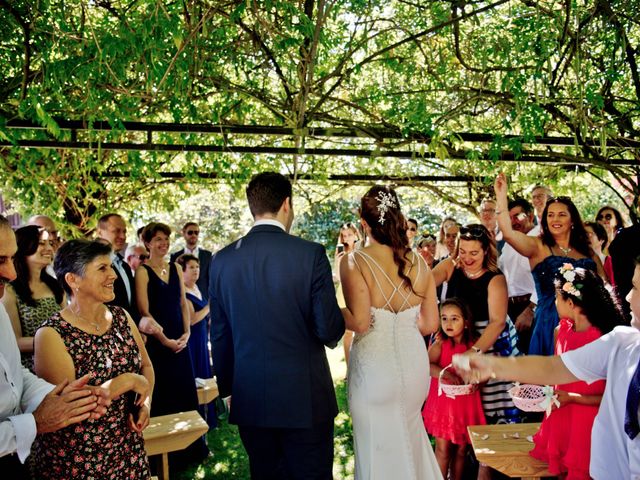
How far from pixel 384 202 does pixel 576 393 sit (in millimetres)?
1415

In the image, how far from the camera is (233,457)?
551 centimetres

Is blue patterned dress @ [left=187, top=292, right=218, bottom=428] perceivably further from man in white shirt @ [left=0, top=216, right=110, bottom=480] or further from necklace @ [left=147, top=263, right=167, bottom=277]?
man in white shirt @ [left=0, top=216, right=110, bottom=480]

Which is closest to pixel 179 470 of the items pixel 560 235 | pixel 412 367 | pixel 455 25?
pixel 412 367

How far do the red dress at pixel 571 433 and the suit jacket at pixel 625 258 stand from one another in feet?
1.77

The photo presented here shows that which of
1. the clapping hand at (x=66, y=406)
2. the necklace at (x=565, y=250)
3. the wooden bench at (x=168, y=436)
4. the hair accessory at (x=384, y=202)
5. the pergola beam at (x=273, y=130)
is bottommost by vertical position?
the wooden bench at (x=168, y=436)

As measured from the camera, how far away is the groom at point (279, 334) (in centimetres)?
313

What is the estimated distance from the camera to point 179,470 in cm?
522

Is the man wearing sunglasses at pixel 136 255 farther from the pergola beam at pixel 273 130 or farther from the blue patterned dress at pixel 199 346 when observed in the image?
the pergola beam at pixel 273 130

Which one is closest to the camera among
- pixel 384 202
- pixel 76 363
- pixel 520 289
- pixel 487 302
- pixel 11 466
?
pixel 11 466

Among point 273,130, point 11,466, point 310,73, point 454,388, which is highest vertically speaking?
point 310,73

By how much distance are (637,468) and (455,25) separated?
12.4 feet

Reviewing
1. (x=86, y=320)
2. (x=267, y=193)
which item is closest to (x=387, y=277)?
(x=267, y=193)

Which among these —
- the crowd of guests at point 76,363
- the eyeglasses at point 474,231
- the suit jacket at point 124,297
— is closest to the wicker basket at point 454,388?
the eyeglasses at point 474,231

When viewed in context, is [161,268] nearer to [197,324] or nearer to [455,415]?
[197,324]
